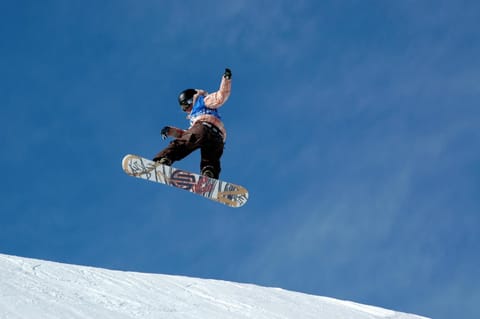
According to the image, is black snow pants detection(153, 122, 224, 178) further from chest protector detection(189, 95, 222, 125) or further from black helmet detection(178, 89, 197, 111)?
black helmet detection(178, 89, 197, 111)

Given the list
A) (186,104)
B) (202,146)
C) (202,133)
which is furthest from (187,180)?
(186,104)

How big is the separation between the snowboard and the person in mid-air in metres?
0.16

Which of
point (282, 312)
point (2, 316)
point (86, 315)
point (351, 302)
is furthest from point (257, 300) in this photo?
point (2, 316)

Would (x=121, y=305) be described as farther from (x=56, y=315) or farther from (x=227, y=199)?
(x=227, y=199)

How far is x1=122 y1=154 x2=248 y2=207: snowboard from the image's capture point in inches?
448

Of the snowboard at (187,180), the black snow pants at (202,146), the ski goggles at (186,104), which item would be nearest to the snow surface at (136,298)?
the snowboard at (187,180)

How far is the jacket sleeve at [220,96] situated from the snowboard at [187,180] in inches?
43.1

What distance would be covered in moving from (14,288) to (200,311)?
1921 millimetres

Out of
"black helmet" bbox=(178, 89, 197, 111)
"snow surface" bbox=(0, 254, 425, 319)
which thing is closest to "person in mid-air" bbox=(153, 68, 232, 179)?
"black helmet" bbox=(178, 89, 197, 111)

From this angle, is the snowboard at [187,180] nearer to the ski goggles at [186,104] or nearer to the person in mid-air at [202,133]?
the person in mid-air at [202,133]

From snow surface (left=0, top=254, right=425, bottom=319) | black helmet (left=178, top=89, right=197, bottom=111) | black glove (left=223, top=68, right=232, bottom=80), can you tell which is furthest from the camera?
black helmet (left=178, top=89, right=197, bottom=111)

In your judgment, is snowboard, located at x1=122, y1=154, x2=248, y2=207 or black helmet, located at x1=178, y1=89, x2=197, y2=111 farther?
black helmet, located at x1=178, y1=89, x2=197, y2=111

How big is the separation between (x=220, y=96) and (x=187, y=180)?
132 cm

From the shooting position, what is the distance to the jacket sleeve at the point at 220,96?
11.5 metres
